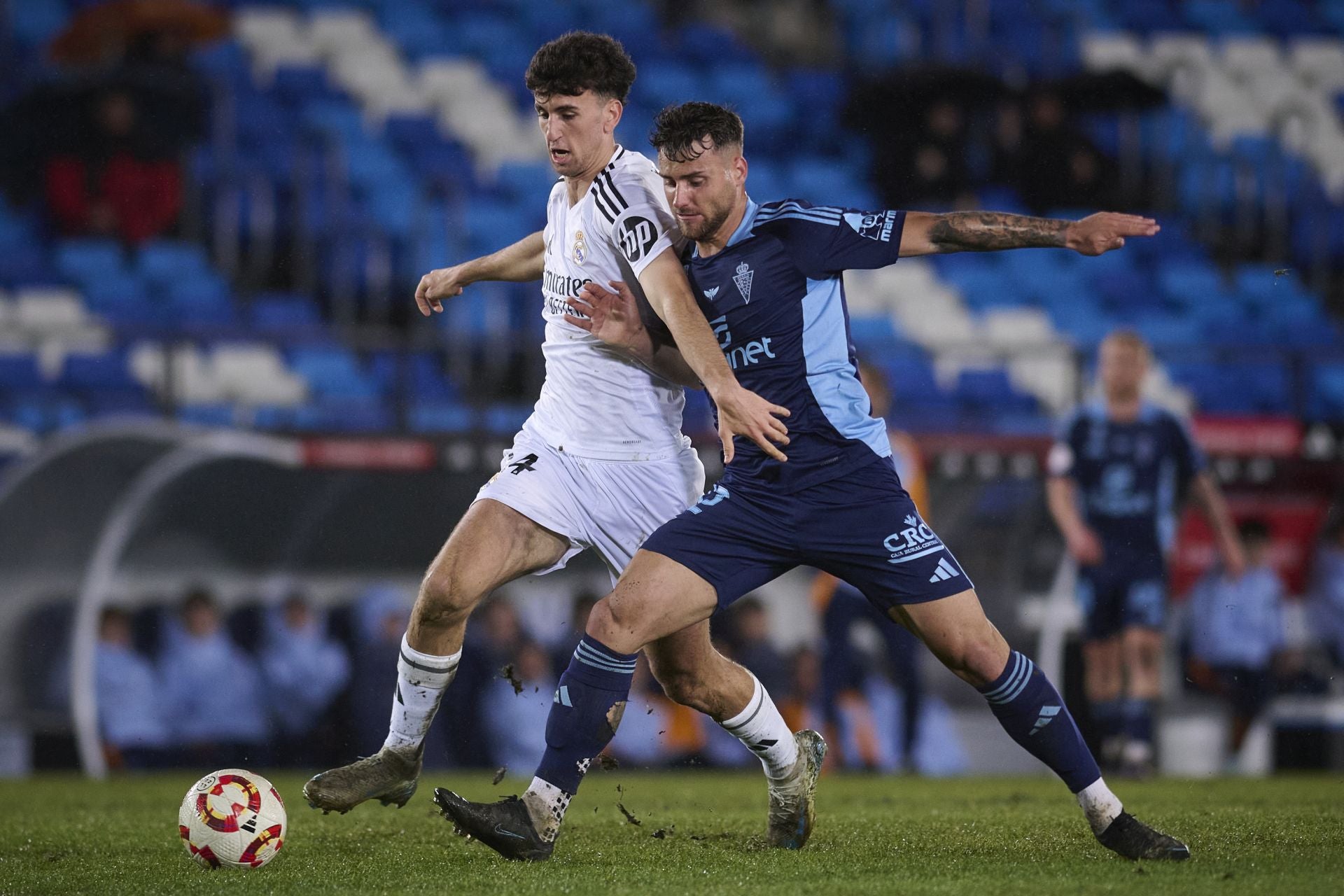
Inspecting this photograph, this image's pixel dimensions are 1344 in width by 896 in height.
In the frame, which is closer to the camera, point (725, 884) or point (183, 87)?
point (725, 884)

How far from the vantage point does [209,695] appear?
35.1ft

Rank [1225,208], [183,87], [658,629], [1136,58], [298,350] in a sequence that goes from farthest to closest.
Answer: [1136,58], [1225,208], [183,87], [298,350], [658,629]

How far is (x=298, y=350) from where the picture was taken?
14.5 metres

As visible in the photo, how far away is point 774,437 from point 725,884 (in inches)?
52.5

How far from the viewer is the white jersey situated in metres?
5.55

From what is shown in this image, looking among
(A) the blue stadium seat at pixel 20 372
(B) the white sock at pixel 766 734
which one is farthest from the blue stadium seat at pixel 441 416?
(B) the white sock at pixel 766 734

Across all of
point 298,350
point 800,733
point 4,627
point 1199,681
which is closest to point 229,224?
point 298,350

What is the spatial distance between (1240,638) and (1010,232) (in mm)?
6964

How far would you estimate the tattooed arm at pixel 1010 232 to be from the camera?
15.8 ft

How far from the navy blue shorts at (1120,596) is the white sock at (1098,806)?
4.43m

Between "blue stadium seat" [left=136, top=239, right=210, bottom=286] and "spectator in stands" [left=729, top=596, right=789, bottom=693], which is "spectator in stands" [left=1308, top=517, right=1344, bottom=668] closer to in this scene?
"spectator in stands" [left=729, top=596, right=789, bottom=693]

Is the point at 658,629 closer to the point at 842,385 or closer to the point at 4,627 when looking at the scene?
the point at 842,385

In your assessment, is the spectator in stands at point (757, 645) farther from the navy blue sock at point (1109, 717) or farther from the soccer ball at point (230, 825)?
the soccer ball at point (230, 825)

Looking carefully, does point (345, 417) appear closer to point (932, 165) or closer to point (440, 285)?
point (440, 285)
